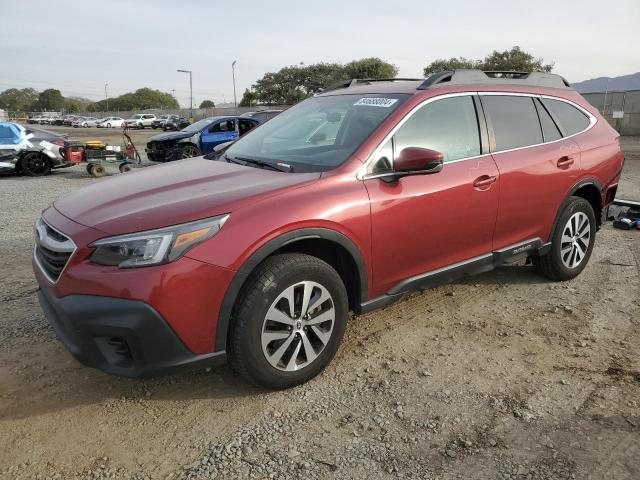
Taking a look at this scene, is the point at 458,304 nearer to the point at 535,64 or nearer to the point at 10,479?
the point at 10,479

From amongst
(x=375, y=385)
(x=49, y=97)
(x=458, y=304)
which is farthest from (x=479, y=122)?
(x=49, y=97)

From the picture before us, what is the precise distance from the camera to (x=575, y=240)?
462cm

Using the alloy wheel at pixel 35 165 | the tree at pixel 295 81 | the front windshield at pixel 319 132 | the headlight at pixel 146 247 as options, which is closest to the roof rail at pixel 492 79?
the front windshield at pixel 319 132

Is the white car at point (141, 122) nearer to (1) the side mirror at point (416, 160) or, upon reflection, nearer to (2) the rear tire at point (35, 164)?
(2) the rear tire at point (35, 164)

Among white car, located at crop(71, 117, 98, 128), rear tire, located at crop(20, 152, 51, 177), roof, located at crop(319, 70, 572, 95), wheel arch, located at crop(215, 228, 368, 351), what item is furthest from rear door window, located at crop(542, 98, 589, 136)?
white car, located at crop(71, 117, 98, 128)

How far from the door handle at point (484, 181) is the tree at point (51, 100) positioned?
12823 centimetres

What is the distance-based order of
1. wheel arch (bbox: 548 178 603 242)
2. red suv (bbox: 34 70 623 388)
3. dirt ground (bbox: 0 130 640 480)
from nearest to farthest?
dirt ground (bbox: 0 130 640 480), red suv (bbox: 34 70 623 388), wheel arch (bbox: 548 178 603 242)

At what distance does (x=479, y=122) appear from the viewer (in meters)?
3.81

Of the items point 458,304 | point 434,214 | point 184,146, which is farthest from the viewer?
point 184,146

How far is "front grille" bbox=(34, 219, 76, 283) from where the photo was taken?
2.61m

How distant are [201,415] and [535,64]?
52.1 m

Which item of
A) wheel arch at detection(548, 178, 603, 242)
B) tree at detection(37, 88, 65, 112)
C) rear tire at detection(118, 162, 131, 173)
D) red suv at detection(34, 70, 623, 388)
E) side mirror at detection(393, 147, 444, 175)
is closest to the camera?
red suv at detection(34, 70, 623, 388)

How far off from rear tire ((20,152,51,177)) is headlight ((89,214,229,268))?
12.2 m

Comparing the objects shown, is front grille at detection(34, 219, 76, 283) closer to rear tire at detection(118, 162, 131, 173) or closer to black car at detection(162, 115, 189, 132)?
rear tire at detection(118, 162, 131, 173)
